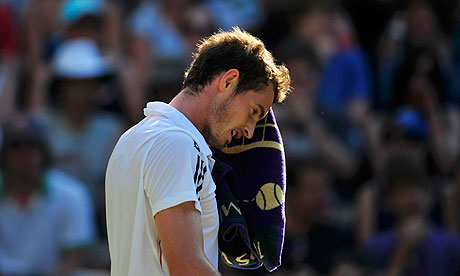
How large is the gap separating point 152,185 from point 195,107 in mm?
360

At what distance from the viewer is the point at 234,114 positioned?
308 centimetres

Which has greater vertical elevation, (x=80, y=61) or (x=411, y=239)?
(x=80, y=61)

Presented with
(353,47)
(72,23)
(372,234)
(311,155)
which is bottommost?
(372,234)

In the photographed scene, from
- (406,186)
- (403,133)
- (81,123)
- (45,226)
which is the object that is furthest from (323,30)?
(45,226)

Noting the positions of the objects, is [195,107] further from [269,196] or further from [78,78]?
[78,78]

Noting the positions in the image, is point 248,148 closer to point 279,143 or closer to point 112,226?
point 279,143

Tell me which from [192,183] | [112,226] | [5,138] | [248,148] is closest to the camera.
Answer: [192,183]

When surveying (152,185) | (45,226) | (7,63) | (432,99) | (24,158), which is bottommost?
(45,226)

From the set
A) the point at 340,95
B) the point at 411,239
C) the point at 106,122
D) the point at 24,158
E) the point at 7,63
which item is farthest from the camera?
the point at 7,63

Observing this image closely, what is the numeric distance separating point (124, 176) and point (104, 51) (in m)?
5.35

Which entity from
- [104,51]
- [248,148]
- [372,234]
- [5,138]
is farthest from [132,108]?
[248,148]

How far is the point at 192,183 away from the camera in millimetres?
2859

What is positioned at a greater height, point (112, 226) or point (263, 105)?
point (263, 105)

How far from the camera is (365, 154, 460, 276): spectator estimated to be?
6613 mm
